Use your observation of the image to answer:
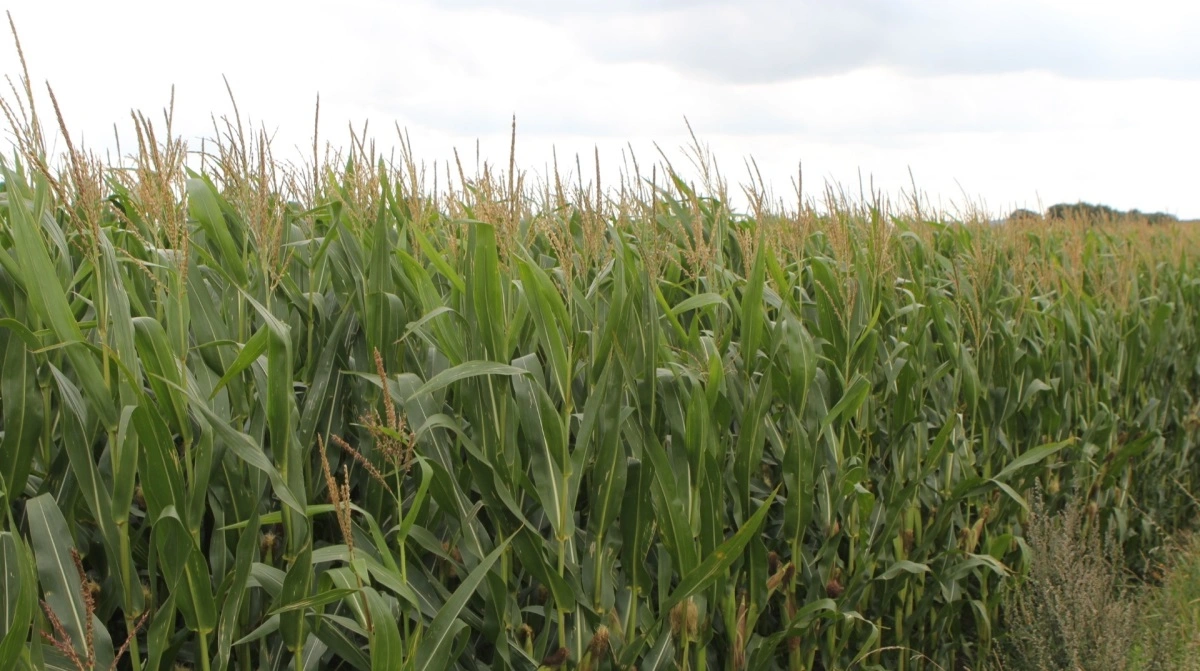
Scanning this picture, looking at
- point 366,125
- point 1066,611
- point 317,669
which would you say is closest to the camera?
point 317,669

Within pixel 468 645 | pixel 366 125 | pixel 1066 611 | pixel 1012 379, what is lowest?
pixel 1066 611

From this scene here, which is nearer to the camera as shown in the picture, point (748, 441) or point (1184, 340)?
point (748, 441)

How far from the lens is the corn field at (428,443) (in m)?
1.89

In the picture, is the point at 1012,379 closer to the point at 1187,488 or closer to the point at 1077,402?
the point at 1077,402

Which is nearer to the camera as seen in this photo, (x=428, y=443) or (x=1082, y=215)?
(x=428, y=443)

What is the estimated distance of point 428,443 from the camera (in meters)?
2.26

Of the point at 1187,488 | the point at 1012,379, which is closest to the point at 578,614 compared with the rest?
the point at 1012,379

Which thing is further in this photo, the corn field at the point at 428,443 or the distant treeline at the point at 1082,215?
the distant treeline at the point at 1082,215

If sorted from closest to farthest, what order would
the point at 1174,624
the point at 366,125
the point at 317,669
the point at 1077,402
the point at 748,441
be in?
the point at 317,669 → the point at 748,441 → the point at 366,125 → the point at 1174,624 → the point at 1077,402

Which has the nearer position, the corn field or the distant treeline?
the corn field

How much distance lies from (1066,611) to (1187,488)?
3.09 meters

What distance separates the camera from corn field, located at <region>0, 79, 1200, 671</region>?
6.22 ft

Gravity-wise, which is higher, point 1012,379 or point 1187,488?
point 1012,379

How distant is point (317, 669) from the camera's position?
2188 millimetres
